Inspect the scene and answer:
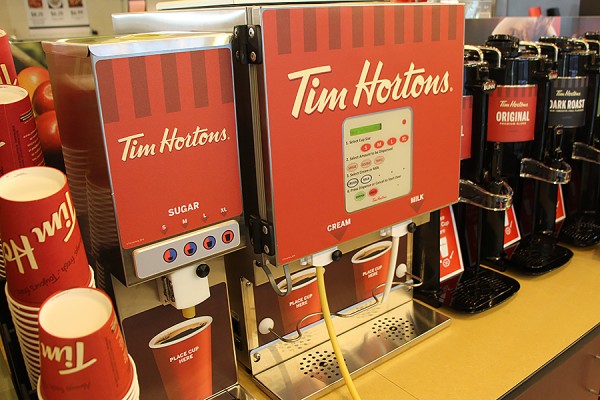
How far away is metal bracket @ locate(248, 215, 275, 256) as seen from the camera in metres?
0.91

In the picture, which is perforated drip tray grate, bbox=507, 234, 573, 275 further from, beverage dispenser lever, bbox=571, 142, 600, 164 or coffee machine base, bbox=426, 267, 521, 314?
beverage dispenser lever, bbox=571, 142, 600, 164

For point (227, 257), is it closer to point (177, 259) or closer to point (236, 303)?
point (236, 303)

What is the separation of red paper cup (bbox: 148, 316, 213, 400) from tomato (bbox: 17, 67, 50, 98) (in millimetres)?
571

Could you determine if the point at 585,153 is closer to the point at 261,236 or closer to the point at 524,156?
the point at 524,156

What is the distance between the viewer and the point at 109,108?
28.9 inches

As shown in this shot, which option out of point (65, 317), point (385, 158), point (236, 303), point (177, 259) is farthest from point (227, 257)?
point (65, 317)

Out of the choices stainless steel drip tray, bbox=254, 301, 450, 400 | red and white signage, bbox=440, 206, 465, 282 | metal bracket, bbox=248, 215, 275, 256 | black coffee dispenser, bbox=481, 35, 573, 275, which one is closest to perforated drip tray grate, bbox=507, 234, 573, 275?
black coffee dispenser, bbox=481, 35, 573, 275

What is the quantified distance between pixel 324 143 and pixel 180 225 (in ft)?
0.87

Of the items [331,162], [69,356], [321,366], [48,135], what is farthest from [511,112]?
[69,356]

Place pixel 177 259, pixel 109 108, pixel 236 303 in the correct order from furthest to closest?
pixel 236 303
pixel 177 259
pixel 109 108

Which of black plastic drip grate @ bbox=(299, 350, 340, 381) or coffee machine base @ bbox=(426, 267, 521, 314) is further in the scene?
coffee machine base @ bbox=(426, 267, 521, 314)

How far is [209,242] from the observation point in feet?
2.86

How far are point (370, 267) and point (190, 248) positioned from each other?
1.74 feet

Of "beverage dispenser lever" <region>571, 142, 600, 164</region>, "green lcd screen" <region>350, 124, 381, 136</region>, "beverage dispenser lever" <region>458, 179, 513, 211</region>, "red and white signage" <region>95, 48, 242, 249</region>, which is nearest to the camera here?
"red and white signage" <region>95, 48, 242, 249</region>
